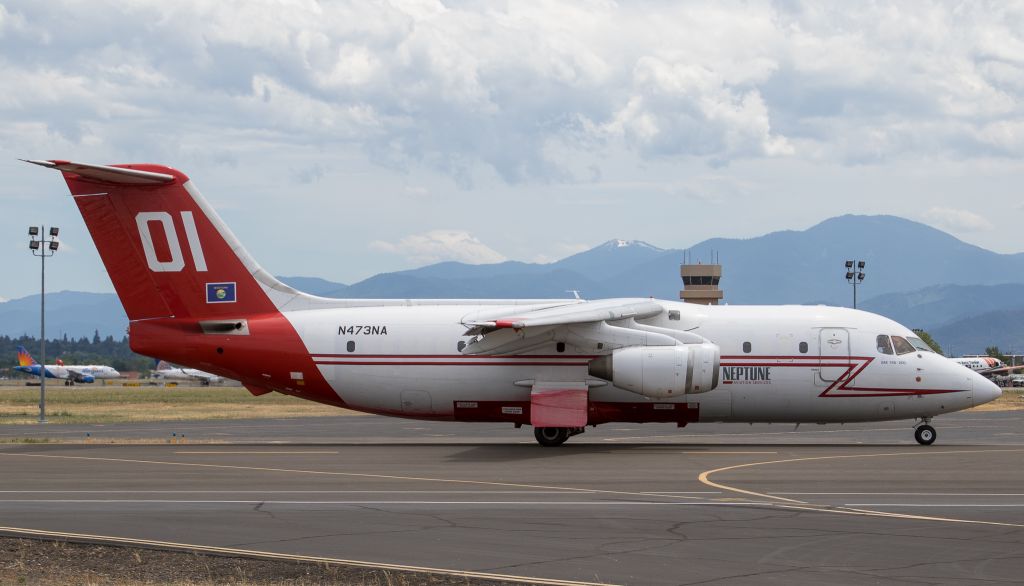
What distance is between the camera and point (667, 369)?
96.1 ft

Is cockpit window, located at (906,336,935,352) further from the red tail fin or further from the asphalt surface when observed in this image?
the red tail fin

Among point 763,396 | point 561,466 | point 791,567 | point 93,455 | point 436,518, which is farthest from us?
point 763,396

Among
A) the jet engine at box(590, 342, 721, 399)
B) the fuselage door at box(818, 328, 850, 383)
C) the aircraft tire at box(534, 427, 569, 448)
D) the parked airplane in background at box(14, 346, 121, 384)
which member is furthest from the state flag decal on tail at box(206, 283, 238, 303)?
the parked airplane in background at box(14, 346, 121, 384)

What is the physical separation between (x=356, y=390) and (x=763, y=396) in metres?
10.8

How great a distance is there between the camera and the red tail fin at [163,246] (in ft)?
103

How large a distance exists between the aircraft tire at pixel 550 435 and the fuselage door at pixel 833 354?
6.96 meters

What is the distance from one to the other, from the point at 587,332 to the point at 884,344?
8.06m

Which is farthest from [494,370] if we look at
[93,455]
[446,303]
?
[93,455]

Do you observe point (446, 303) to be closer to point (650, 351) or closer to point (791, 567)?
point (650, 351)

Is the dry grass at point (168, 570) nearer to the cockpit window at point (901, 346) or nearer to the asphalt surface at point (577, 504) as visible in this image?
the asphalt surface at point (577, 504)

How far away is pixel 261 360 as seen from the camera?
31734 mm

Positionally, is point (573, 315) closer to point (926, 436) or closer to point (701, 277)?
point (926, 436)

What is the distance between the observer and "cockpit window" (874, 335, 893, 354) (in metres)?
31.5

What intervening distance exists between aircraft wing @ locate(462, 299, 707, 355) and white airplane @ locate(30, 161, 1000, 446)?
0.14 feet
